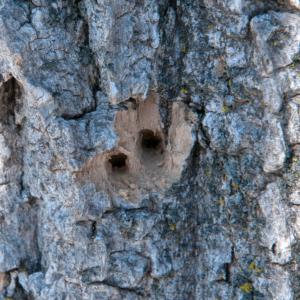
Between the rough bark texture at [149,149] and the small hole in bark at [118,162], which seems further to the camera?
the small hole in bark at [118,162]

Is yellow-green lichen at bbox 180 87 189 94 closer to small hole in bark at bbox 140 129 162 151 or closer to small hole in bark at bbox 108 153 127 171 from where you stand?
small hole in bark at bbox 140 129 162 151

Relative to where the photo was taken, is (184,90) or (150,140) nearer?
(184,90)

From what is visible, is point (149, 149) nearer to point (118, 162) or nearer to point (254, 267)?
point (118, 162)

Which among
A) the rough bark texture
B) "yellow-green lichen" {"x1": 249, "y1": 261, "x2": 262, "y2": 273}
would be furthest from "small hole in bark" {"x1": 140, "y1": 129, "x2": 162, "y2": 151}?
"yellow-green lichen" {"x1": 249, "y1": 261, "x2": 262, "y2": 273}

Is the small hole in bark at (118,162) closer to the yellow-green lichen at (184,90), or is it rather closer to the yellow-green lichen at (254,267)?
the yellow-green lichen at (184,90)

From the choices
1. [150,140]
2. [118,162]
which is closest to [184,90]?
[150,140]

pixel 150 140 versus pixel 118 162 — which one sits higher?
pixel 150 140

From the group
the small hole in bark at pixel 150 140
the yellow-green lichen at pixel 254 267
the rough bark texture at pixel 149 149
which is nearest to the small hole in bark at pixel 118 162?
the rough bark texture at pixel 149 149
